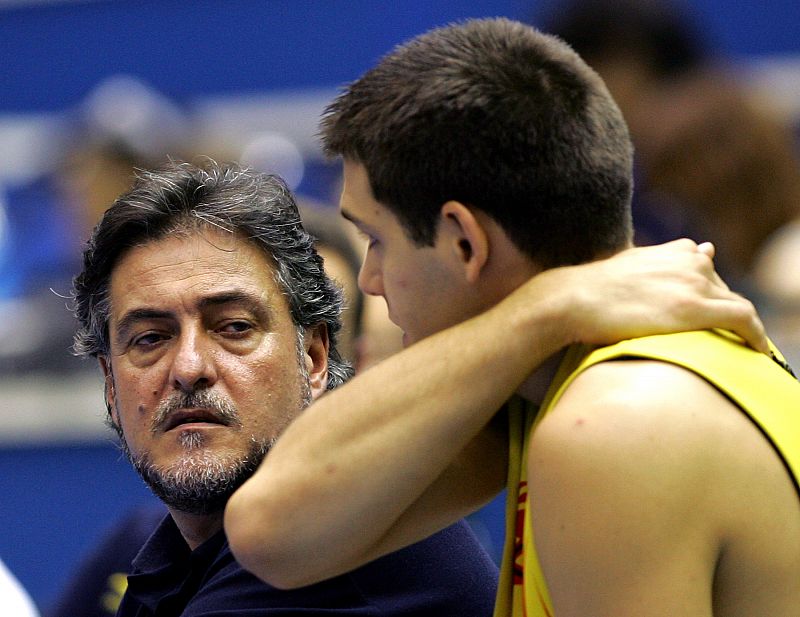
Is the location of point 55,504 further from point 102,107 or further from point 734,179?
point 734,179

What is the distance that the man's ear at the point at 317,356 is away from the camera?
2242 mm

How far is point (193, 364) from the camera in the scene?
2037mm

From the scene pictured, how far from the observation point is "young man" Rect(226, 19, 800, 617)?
4.50 feet

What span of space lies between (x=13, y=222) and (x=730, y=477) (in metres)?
4.74

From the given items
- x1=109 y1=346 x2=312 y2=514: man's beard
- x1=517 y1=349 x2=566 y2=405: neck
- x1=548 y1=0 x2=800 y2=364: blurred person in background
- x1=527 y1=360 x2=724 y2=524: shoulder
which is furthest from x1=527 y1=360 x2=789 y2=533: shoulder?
x1=548 y1=0 x2=800 y2=364: blurred person in background

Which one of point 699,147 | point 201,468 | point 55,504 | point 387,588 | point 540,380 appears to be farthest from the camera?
point 55,504

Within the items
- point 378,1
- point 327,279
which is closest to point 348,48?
point 378,1

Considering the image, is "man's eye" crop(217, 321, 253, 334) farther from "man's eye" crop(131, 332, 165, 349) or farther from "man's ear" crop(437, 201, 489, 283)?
"man's ear" crop(437, 201, 489, 283)

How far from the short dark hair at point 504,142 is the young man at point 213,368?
1.91 ft

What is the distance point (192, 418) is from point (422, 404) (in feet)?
2.15

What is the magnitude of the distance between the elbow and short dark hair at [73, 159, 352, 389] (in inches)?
27.3

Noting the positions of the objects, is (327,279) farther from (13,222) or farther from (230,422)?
(13,222)

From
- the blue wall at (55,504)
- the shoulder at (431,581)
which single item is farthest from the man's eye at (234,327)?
the blue wall at (55,504)

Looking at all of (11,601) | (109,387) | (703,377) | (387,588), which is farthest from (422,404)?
(11,601)
